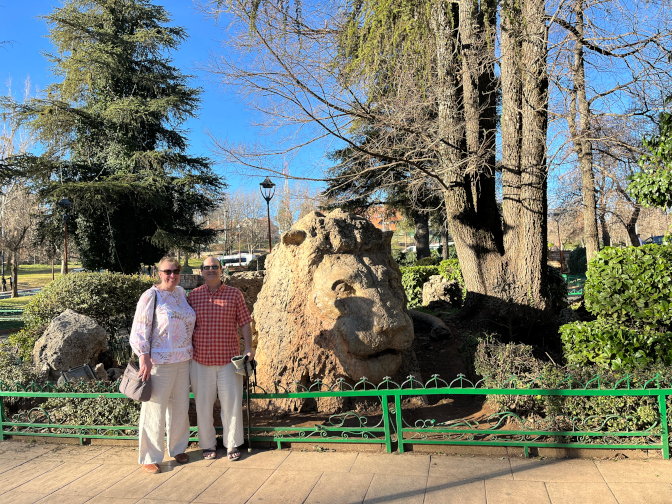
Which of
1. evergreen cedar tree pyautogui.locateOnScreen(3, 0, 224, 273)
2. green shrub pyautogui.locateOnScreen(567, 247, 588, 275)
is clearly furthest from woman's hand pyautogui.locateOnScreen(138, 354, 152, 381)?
green shrub pyautogui.locateOnScreen(567, 247, 588, 275)

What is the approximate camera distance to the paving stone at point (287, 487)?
340 cm

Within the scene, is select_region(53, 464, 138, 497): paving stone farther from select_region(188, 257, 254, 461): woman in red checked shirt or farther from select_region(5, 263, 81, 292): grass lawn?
select_region(5, 263, 81, 292): grass lawn

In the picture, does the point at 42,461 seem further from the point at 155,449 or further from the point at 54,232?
the point at 54,232

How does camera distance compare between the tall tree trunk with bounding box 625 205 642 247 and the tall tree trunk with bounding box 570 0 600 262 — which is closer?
the tall tree trunk with bounding box 570 0 600 262

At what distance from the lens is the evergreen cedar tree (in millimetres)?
21672

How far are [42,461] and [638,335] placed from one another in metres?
6.06

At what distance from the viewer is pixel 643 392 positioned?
3.75 m

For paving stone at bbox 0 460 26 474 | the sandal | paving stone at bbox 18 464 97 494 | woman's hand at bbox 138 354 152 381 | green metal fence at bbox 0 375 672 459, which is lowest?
paving stone at bbox 18 464 97 494

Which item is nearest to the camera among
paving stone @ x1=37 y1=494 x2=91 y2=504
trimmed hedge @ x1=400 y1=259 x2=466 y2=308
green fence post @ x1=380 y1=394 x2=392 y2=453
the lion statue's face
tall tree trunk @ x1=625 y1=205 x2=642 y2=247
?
paving stone @ x1=37 y1=494 x2=91 y2=504

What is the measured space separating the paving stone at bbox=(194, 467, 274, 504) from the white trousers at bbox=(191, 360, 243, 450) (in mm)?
326

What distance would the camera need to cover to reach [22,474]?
405 centimetres

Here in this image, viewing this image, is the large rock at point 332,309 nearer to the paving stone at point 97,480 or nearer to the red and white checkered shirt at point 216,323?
the red and white checkered shirt at point 216,323

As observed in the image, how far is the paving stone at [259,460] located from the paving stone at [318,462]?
67 millimetres

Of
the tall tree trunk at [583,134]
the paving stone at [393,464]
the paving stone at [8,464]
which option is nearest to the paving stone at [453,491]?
the paving stone at [393,464]
